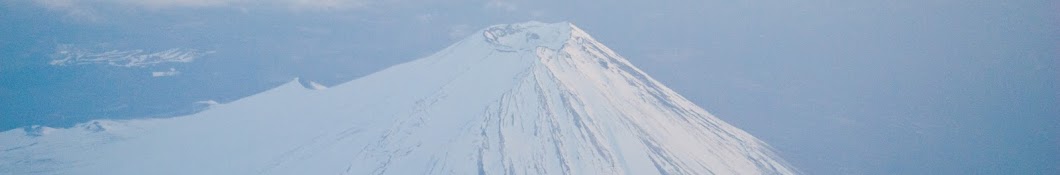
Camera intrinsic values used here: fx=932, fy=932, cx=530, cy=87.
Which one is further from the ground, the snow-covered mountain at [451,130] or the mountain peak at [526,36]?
the mountain peak at [526,36]

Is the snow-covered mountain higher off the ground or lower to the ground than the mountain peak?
lower

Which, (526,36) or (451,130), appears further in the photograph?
(526,36)

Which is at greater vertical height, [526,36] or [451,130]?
[526,36]

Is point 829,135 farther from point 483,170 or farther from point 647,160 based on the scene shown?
point 483,170

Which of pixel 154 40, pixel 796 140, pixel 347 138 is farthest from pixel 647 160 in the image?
pixel 154 40

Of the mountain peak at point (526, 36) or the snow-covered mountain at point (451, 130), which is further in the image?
the mountain peak at point (526, 36)

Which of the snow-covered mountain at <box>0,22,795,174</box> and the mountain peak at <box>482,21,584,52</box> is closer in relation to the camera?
the snow-covered mountain at <box>0,22,795,174</box>
